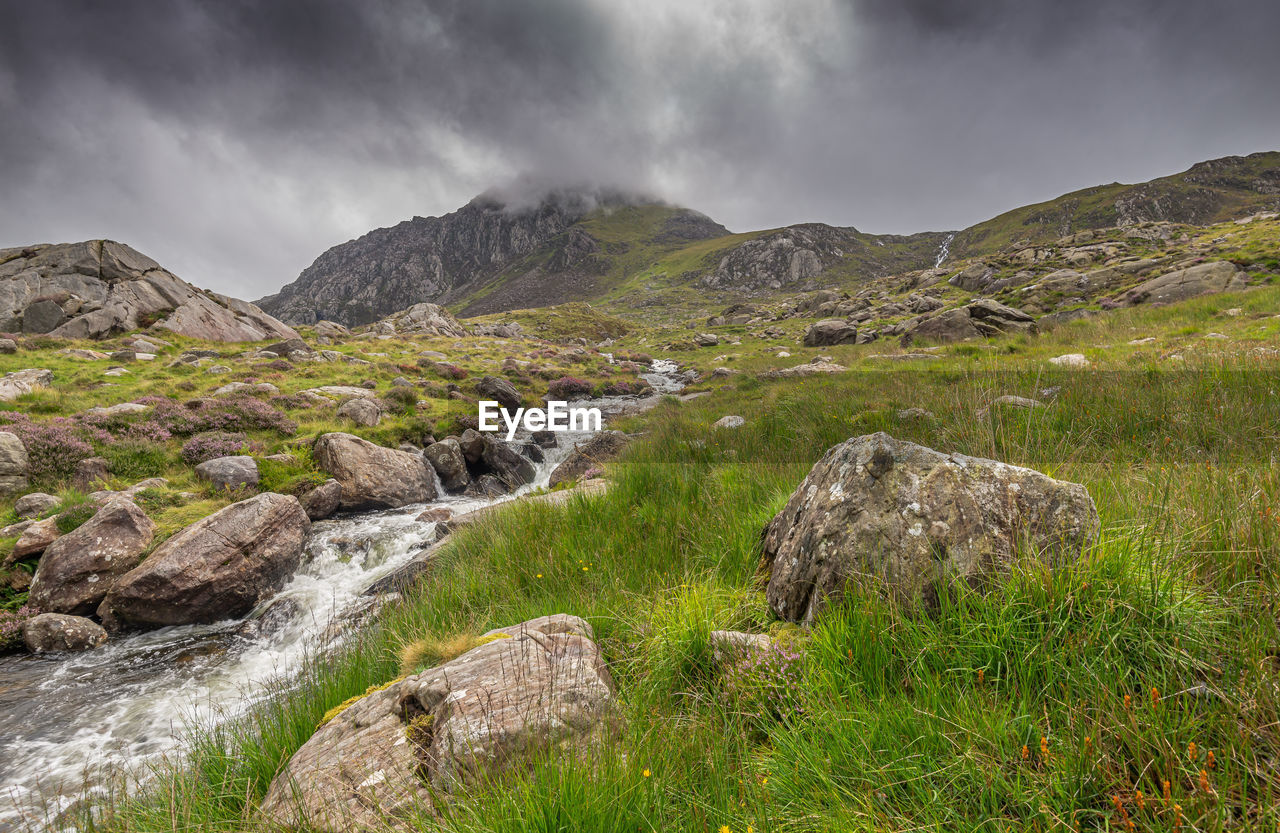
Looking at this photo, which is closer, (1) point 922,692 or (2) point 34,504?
(1) point 922,692

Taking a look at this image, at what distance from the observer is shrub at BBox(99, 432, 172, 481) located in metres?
10.3

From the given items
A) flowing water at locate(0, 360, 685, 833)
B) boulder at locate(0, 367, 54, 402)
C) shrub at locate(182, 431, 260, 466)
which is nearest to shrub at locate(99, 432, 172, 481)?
shrub at locate(182, 431, 260, 466)

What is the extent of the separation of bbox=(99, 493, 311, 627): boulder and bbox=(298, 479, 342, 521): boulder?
2.14 meters

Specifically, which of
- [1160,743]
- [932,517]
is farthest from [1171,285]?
[1160,743]

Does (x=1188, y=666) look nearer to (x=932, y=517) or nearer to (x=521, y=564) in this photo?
(x=932, y=517)

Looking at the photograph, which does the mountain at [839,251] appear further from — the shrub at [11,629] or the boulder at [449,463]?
the shrub at [11,629]

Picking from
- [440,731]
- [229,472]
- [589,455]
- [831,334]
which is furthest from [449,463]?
[831,334]

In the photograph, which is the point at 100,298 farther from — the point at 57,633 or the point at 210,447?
the point at 57,633

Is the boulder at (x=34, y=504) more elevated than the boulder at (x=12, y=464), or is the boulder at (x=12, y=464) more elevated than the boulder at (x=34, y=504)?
the boulder at (x=12, y=464)

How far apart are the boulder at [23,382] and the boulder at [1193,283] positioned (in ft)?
130

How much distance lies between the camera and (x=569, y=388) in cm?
2834

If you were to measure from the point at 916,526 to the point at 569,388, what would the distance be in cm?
2630

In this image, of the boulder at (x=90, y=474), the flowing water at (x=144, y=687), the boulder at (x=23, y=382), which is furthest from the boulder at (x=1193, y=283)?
the boulder at (x=23, y=382)

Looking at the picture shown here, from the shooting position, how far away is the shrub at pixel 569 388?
27.9 metres
